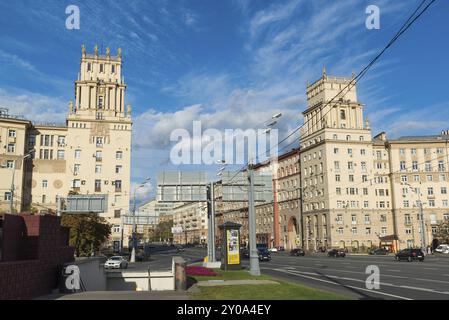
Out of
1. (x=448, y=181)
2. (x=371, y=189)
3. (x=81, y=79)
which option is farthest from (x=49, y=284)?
(x=448, y=181)

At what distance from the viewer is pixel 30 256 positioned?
14969 millimetres

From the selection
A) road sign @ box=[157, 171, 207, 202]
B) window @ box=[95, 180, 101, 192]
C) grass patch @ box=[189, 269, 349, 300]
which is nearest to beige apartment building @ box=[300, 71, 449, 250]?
window @ box=[95, 180, 101, 192]

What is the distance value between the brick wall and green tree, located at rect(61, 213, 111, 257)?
31310mm

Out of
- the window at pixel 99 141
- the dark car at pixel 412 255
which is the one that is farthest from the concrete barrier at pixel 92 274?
the window at pixel 99 141

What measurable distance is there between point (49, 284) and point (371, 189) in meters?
81.2

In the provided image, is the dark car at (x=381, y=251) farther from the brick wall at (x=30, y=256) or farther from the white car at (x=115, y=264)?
the brick wall at (x=30, y=256)

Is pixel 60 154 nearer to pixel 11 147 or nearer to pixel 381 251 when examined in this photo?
pixel 11 147

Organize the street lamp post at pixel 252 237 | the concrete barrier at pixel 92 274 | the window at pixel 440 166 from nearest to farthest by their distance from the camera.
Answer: the concrete barrier at pixel 92 274
the street lamp post at pixel 252 237
the window at pixel 440 166

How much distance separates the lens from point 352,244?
83.6 metres

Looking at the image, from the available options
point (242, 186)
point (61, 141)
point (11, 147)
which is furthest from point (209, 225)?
point (61, 141)

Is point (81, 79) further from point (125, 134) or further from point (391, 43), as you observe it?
point (391, 43)

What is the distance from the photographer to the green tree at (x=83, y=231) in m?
47.3

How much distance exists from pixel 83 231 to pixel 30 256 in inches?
1361

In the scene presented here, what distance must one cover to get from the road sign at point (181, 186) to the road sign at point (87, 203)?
5.44 metres
